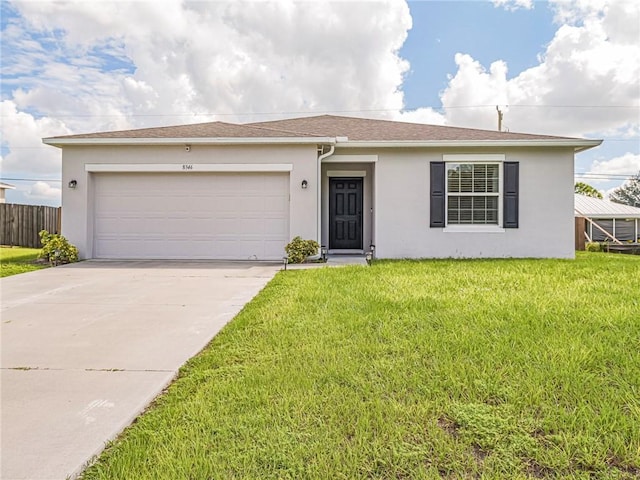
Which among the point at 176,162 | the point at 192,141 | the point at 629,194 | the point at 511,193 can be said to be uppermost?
the point at 629,194

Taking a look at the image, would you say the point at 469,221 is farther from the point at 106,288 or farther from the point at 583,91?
the point at 583,91

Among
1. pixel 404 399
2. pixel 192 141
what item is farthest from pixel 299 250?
pixel 404 399

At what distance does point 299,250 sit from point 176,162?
3.73 m

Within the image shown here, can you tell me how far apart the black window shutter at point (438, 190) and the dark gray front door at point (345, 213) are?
219 cm

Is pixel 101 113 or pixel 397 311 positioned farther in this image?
pixel 101 113

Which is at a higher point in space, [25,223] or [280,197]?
[280,197]

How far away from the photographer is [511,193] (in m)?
9.71

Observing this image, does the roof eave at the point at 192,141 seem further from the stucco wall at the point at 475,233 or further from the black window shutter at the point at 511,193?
the black window shutter at the point at 511,193

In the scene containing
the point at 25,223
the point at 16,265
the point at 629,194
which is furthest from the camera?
the point at 629,194

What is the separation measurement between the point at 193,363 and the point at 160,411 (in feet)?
2.49

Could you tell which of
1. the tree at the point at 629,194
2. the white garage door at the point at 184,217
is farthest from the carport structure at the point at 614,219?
the tree at the point at 629,194

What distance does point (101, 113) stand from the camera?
20.3m

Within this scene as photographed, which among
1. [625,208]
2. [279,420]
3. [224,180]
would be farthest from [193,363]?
[625,208]

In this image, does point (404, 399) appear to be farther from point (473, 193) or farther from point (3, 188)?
point (3, 188)
